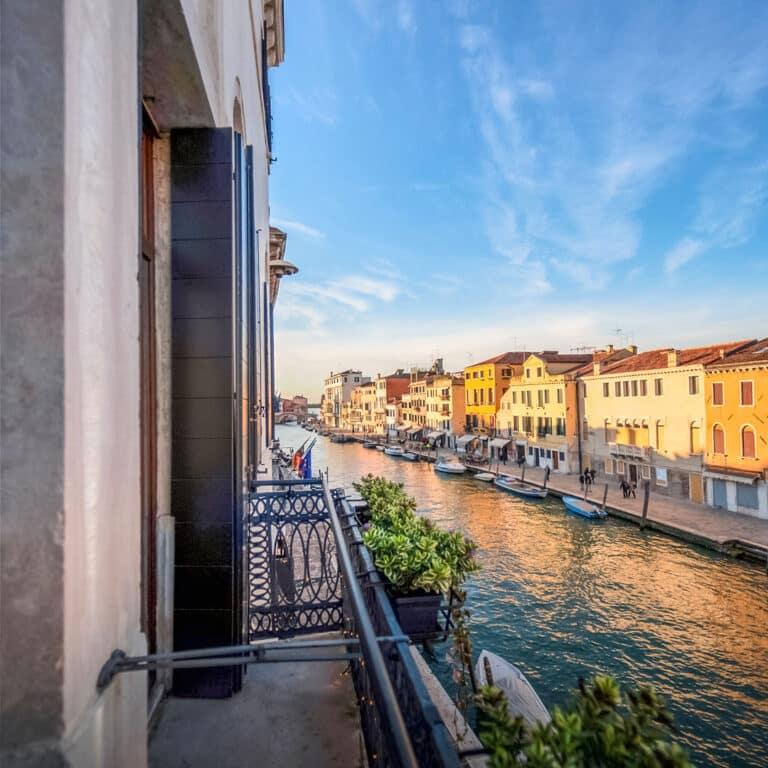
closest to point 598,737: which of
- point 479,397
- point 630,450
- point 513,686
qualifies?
point 513,686

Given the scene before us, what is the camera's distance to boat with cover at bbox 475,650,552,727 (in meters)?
8.34

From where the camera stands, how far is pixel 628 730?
1.12 metres

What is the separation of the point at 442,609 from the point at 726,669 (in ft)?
46.0

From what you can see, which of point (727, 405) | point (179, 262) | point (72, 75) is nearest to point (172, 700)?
point (179, 262)

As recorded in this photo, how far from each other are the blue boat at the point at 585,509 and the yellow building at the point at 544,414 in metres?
8.87

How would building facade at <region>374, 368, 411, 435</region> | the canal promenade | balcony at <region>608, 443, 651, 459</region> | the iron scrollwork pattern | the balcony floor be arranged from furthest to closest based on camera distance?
1. building facade at <region>374, 368, 411, 435</region>
2. balcony at <region>608, 443, 651, 459</region>
3. the canal promenade
4. the iron scrollwork pattern
5. the balcony floor

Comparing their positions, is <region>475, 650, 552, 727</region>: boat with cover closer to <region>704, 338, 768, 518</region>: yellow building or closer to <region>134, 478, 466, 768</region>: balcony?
<region>134, 478, 466, 768</region>: balcony

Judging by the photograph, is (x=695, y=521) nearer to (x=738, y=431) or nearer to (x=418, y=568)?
(x=738, y=431)

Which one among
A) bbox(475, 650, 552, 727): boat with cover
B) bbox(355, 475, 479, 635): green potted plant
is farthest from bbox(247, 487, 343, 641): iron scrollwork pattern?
bbox(475, 650, 552, 727): boat with cover

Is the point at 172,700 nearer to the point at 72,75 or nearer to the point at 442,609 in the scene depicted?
the point at 442,609

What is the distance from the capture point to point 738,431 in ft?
74.9

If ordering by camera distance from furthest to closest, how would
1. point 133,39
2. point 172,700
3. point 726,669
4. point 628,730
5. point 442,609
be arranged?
point 726,669 < point 172,700 < point 442,609 < point 133,39 < point 628,730

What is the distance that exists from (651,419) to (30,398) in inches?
1244

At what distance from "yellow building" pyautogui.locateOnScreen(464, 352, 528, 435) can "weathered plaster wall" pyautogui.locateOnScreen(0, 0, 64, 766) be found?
46128 mm
